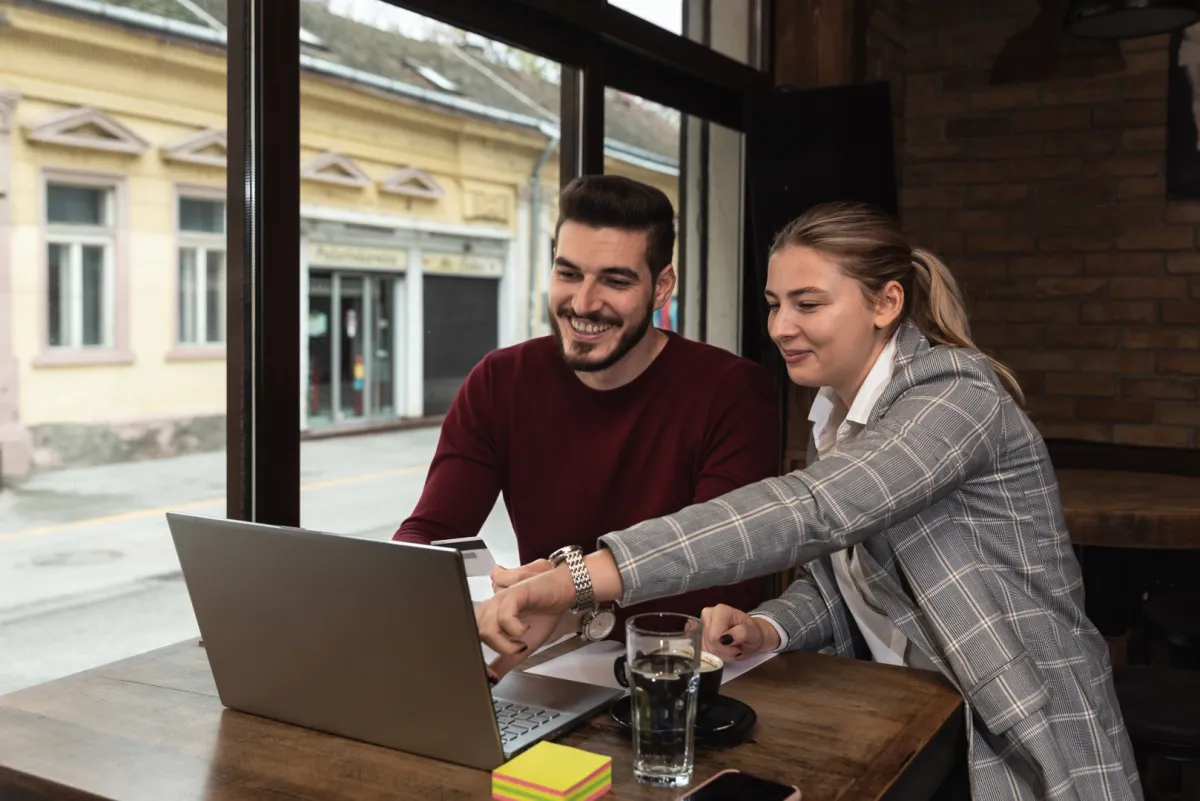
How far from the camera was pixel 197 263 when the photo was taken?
1857 millimetres

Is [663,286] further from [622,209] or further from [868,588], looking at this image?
[868,588]

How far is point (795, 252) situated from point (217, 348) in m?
0.94

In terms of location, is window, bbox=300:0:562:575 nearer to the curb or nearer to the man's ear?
the curb

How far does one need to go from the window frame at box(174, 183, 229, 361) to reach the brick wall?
278 centimetres

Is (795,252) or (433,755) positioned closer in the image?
(433,755)

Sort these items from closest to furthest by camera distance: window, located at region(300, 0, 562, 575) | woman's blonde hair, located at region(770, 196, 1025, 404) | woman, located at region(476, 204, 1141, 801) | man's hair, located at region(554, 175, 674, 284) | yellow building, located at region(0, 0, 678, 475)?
woman, located at region(476, 204, 1141, 801), woman's blonde hair, located at region(770, 196, 1025, 404), yellow building, located at region(0, 0, 678, 475), man's hair, located at region(554, 175, 674, 284), window, located at region(300, 0, 562, 575)

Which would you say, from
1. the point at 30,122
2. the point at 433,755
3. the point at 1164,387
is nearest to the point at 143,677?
the point at 433,755

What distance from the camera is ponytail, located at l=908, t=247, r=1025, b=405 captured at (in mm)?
1531

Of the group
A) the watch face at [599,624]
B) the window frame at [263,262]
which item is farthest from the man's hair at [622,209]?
the watch face at [599,624]

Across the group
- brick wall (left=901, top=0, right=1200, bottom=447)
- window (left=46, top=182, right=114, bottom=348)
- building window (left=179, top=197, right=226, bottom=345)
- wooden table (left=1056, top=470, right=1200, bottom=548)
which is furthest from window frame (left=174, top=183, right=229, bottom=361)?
brick wall (left=901, top=0, right=1200, bottom=447)

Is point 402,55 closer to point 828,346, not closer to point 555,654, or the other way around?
point 828,346

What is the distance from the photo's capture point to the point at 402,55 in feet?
7.57

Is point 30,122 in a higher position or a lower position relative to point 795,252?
higher

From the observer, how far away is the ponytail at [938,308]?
153 centimetres
